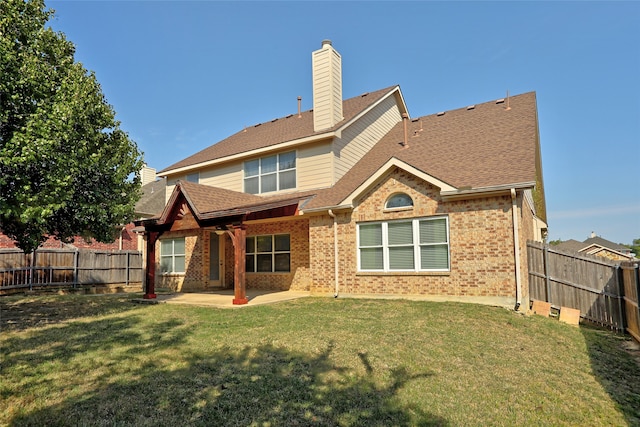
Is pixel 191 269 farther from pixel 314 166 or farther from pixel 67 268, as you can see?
pixel 314 166

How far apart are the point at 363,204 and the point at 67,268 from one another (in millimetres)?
14848

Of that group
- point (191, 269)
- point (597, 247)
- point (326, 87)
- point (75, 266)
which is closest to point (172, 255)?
point (191, 269)

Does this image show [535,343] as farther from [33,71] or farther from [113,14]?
[113,14]

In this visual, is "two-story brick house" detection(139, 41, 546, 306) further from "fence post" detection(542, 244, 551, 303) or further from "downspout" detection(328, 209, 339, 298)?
"fence post" detection(542, 244, 551, 303)

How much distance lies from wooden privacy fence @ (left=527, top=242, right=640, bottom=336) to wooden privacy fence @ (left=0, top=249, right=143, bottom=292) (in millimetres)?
18861

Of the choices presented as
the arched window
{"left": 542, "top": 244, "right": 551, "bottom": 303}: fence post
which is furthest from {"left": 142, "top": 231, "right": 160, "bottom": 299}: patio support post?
{"left": 542, "top": 244, "right": 551, "bottom": 303}: fence post

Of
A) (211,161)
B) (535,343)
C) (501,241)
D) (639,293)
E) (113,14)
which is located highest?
(113,14)

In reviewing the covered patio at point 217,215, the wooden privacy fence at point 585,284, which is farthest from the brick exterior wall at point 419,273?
the covered patio at point 217,215

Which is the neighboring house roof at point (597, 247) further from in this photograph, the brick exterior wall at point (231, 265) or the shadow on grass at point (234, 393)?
the shadow on grass at point (234, 393)

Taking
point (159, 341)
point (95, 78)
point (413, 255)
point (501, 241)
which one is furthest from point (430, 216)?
point (95, 78)

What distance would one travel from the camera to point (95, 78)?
10961mm

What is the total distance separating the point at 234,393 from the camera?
4.65 m

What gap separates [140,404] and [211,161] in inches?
578

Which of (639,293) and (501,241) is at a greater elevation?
(501,241)
